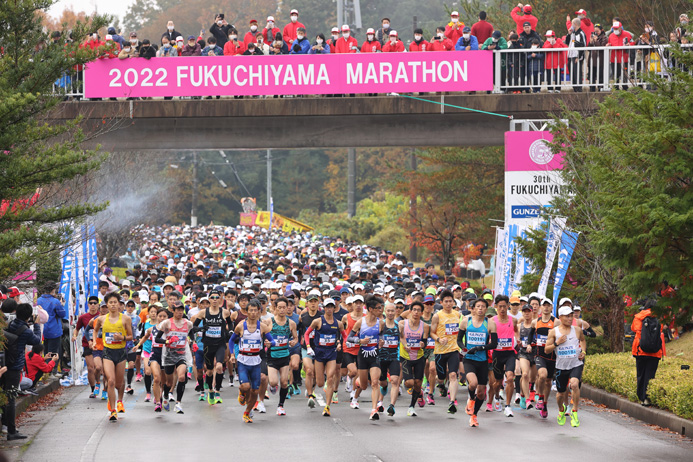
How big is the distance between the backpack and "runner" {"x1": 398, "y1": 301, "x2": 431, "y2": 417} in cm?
306

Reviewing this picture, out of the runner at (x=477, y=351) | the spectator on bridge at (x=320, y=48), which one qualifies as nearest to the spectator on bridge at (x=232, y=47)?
the spectator on bridge at (x=320, y=48)

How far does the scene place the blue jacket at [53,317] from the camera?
723 inches

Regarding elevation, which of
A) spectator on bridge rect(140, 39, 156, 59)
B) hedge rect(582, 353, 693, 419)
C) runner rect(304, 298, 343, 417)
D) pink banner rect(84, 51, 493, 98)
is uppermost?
spectator on bridge rect(140, 39, 156, 59)

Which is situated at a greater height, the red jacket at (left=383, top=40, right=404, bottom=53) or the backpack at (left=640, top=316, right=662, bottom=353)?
the red jacket at (left=383, top=40, right=404, bottom=53)

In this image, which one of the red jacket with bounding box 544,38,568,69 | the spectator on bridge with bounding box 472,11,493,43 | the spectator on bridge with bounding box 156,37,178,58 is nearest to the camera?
the red jacket with bounding box 544,38,568,69

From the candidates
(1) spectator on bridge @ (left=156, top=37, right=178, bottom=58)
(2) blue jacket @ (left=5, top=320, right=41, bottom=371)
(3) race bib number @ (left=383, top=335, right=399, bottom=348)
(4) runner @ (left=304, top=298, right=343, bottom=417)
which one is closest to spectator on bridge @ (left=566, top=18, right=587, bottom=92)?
A: (1) spectator on bridge @ (left=156, top=37, right=178, bottom=58)

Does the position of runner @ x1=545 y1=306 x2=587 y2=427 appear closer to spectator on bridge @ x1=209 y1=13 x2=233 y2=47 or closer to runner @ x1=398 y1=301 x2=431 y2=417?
runner @ x1=398 y1=301 x2=431 y2=417

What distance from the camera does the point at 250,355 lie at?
1459cm

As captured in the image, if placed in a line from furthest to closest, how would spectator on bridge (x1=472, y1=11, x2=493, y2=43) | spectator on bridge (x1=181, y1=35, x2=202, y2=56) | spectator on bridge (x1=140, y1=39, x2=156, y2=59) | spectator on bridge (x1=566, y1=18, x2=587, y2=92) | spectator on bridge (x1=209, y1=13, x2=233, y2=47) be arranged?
spectator on bridge (x1=209, y1=13, x2=233, y2=47)
spectator on bridge (x1=181, y1=35, x2=202, y2=56)
spectator on bridge (x1=472, y1=11, x2=493, y2=43)
spectator on bridge (x1=140, y1=39, x2=156, y2=59)
spectator on bridge (x1=566, y1=18, x2=587, y2=92)

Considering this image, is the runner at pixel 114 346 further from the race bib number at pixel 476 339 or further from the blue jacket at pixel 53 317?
the race bib number at pixel 476 339

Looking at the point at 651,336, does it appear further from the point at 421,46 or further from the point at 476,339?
the point at 421,46

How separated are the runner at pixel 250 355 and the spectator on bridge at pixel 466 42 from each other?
42.3 feet

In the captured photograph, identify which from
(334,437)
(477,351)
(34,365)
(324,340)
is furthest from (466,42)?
(334,437)

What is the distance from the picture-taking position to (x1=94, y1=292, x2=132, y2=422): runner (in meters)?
14.6
